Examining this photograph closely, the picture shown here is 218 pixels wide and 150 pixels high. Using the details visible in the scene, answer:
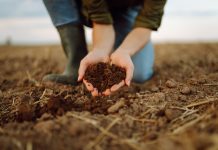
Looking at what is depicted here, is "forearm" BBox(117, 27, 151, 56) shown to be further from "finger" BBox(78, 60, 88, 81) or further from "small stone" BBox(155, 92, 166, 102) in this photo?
"small stone" BBox(155, 92, 166, 102)

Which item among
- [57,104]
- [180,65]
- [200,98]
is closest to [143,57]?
[180,65]

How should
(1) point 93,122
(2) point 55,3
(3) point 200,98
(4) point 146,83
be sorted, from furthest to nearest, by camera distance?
(4) point 146,83
(2) point 55,3
(3) point 200,98
(1) point 93,122

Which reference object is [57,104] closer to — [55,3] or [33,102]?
[33,102]

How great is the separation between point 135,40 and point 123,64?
0.44 m

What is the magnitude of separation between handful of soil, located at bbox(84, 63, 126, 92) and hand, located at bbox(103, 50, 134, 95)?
31 mm

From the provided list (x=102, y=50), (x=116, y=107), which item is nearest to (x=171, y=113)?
(x=116, y=107)

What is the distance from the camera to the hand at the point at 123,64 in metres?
2.48

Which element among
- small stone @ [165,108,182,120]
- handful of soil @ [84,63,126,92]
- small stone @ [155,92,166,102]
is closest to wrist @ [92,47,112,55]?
handful of soil @ [84,63,126,92]

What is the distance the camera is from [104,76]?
2543mm

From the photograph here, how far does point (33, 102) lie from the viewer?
236 cm

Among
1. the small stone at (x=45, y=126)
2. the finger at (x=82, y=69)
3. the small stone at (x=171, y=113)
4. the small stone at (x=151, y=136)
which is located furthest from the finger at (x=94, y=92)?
the small stone at (x=151, y=136)

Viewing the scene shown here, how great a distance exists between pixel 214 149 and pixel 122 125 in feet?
1.91

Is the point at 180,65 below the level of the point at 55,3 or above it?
below

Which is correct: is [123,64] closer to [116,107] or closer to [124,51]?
[124,51]
